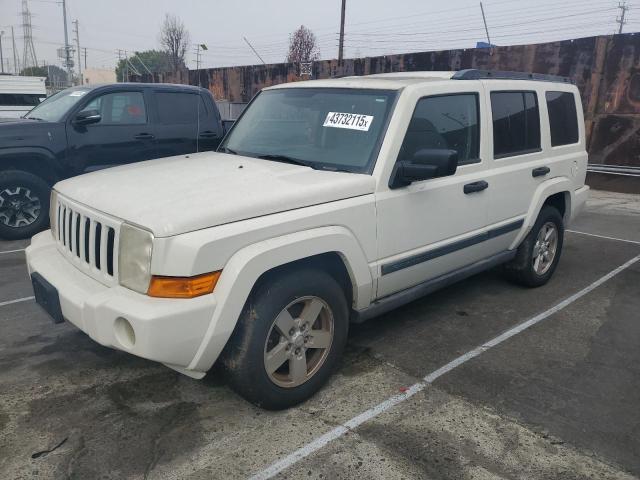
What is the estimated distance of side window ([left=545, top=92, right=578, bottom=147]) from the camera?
4.94 m

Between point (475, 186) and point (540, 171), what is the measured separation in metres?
1.10

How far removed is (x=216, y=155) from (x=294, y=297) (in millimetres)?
1545

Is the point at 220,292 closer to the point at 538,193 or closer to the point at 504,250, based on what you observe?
the point at 504,250

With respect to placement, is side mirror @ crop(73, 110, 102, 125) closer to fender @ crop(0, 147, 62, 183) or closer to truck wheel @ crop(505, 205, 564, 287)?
fender @ crop(0, 147, 62, 183)

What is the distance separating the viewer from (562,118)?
16.7ft

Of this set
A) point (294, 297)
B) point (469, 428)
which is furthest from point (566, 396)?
point (294, 297)

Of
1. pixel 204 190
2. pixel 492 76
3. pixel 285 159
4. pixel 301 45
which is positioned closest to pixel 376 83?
pixel 285 159

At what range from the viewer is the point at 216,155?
395cm

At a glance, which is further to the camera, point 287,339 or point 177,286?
point 287,339

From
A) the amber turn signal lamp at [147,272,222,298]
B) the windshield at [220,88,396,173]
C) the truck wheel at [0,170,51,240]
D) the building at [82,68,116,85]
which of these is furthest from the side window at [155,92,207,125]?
the building at [82,68,116,85]

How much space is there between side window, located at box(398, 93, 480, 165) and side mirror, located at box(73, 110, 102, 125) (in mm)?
4488

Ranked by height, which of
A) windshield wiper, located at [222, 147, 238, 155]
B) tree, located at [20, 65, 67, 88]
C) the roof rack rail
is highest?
tree, located at [20, 65, 67, 88]

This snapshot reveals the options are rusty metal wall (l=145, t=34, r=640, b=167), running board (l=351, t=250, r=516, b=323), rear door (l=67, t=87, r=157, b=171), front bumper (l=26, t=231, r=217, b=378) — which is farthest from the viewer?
rusty metal wall (l=145, t=34, r=640, b=167)

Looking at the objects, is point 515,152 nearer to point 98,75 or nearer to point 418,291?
point 418,291
